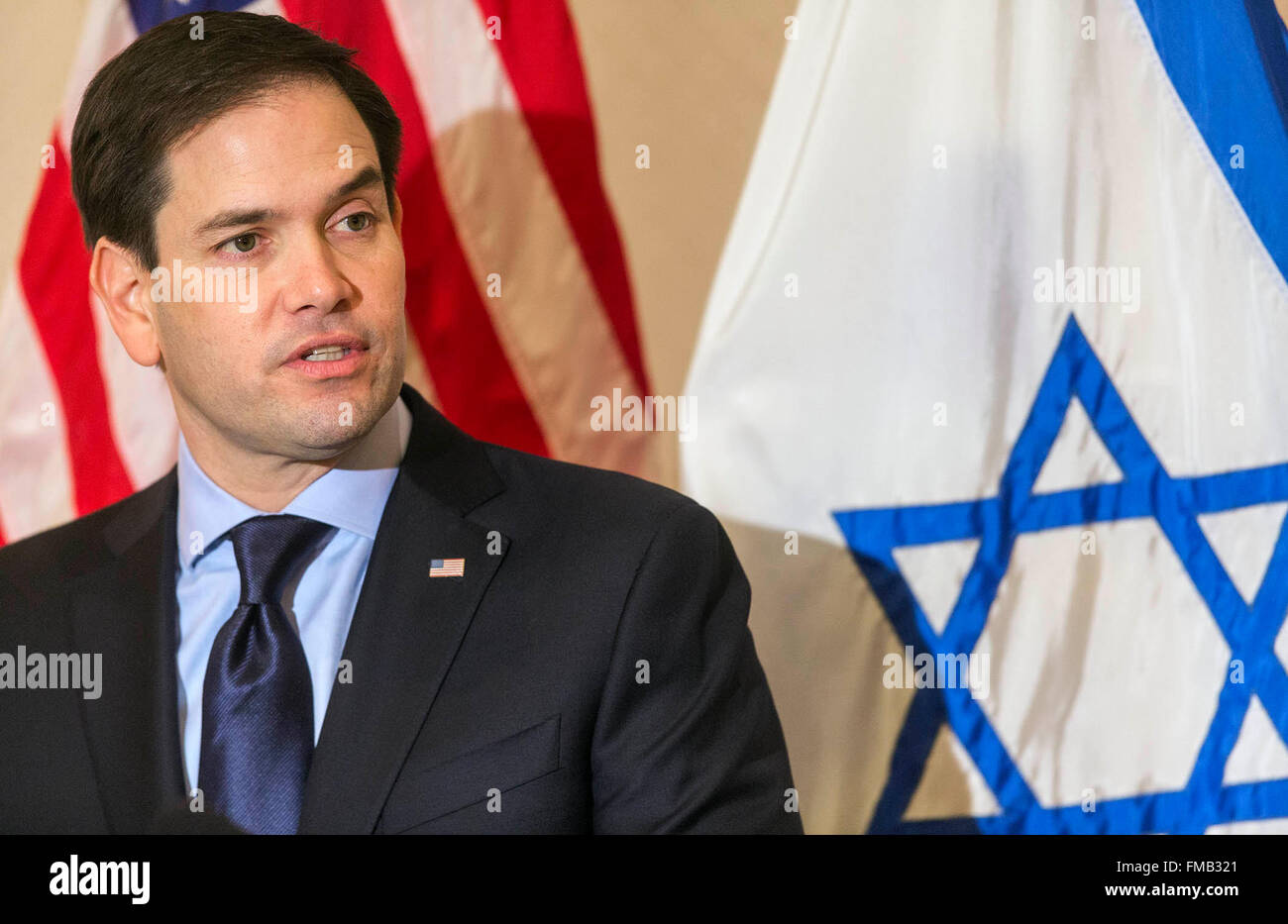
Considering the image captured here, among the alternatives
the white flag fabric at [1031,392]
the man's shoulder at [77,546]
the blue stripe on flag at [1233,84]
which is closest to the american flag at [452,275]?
the white flag fabric at [1031,392]

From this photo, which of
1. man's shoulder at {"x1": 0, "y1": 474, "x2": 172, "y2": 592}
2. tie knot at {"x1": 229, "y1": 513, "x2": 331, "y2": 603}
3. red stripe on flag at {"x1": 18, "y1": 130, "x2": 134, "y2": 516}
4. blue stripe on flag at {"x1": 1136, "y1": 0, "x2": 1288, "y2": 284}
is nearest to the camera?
tie knot at {"x1": 229, "y1": 513, "x2": 331, "y2": 603}

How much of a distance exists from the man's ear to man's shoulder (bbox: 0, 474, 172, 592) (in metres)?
0.20

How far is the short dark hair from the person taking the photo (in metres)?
1.42

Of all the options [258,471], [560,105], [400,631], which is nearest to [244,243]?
[258,471]

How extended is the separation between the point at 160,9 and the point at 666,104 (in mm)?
821

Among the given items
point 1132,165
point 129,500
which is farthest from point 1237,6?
point 129,500

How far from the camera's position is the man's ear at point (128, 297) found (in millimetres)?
1508

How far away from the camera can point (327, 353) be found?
4.62 feet

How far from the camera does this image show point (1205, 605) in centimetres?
190

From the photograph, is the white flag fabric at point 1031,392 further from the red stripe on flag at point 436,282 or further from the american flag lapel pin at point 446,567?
the american flag lapel pin at point 446,567

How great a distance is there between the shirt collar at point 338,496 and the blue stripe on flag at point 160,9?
0.83 metres
